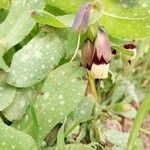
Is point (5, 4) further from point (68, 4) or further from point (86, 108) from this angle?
point (86, 108)

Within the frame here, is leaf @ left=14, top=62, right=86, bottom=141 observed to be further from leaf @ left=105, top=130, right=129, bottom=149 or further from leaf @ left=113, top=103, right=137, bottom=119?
leaf @ left=113, top=103, right=137, bottom=119

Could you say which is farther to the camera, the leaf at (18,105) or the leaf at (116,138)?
the leaf at (116,138)

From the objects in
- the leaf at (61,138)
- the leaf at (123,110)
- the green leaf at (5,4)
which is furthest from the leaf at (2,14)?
the leaf at (123,110)

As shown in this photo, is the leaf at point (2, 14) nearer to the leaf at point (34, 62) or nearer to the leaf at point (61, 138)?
the leaf at point (34, 62)

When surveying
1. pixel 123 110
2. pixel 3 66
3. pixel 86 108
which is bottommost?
pixel 123 110

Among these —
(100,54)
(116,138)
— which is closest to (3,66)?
(100,54)

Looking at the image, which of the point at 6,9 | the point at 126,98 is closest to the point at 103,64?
the point at 6,9

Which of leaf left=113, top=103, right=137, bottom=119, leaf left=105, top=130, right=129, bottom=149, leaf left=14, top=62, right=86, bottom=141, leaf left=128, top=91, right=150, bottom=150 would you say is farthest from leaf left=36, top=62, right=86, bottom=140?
leaf left=113, top=103, right=137, bottom=119
